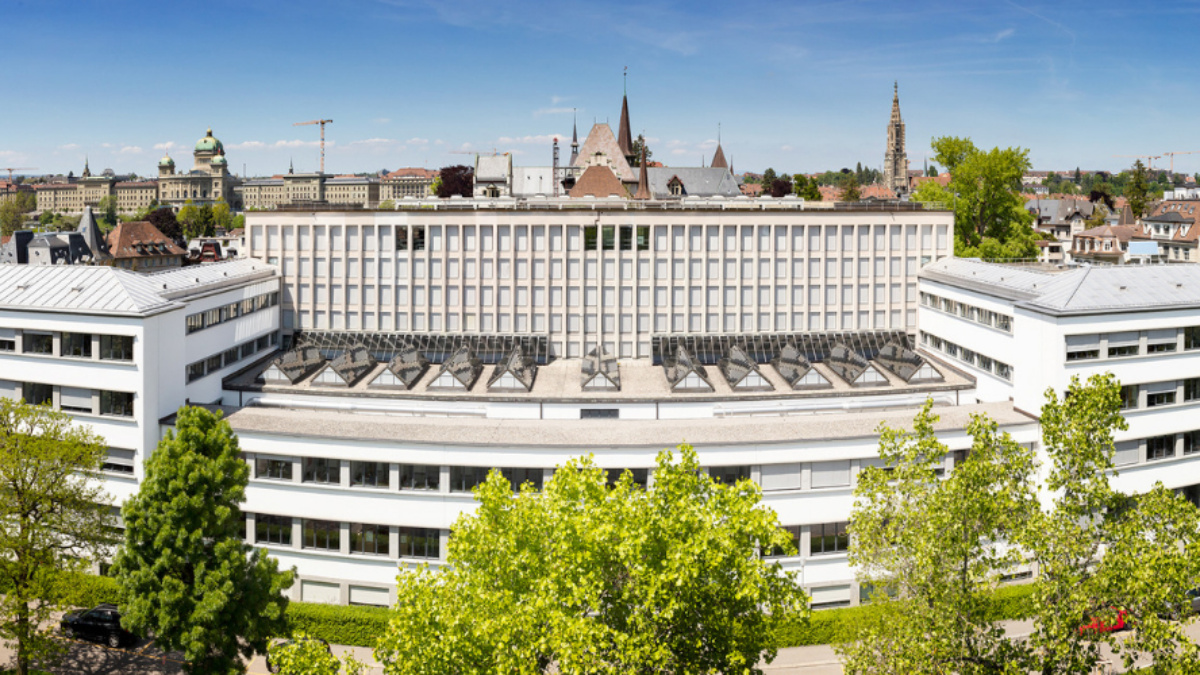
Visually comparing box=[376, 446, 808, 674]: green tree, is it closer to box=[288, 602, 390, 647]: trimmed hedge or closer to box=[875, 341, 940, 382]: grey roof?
box=[288, 602, 390, 647]: trimmed hedge

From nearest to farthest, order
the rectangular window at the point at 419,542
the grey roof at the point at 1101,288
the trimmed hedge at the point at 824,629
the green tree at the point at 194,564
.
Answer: the green tree at the point at 194,564, the trimmed hedge at the point at 824,629, the rectangular window at the point at 419,542, the grey roof at the point at 1101,288

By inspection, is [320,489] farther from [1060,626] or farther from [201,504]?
[1060,626]

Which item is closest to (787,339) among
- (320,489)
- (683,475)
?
(320,489)

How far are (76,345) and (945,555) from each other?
120 ft

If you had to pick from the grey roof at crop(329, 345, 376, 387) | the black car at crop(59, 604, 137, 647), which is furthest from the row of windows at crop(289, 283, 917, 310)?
the black car at crop(59, 604, 137, 647)

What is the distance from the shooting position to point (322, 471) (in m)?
39.0

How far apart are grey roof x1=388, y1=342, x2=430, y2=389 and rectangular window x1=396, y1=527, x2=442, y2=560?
416 inches

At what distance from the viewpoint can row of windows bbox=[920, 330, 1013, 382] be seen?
45.6 metres

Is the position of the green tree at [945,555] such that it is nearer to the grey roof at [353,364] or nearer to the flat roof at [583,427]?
the flat roof at [583,427]

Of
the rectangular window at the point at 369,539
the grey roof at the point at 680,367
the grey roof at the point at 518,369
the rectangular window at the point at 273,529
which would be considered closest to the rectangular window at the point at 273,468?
the rectangular window at the point at 273,529

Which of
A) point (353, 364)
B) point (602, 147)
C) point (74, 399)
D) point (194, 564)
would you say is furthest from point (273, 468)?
point (602, 147)

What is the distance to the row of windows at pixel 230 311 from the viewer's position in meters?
44.1

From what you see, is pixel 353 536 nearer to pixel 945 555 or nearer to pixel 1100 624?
pixel 945 555

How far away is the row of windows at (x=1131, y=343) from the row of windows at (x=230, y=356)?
40677 millimetres
